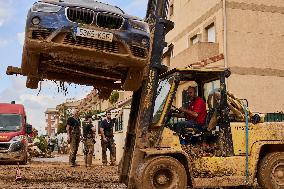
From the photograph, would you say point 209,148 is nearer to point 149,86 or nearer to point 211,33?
point 149,86

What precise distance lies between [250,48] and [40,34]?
17.2 metres

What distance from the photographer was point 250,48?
22.1 meters

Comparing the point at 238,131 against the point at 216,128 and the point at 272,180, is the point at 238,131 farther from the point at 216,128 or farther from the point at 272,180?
the point at 272,180

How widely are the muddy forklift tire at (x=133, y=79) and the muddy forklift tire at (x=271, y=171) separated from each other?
8.84ft

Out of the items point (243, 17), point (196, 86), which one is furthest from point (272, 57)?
point (196, 86)

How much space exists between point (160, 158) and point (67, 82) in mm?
2451

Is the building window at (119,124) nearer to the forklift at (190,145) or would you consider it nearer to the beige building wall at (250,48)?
the beige building wall at (250,48)

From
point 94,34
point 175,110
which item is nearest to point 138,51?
point 94,34

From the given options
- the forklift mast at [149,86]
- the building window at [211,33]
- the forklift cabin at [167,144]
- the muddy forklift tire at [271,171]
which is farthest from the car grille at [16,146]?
the building window at [211,33]

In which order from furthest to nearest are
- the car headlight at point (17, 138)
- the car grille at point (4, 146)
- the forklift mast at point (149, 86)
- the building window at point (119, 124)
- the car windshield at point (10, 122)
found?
the building window at point (119, 124)
the car windshield at point (10, 122)
the car headlight at point (17, 138)
the car grille at point (4, 146)
the forklift mast at point (149, 86)

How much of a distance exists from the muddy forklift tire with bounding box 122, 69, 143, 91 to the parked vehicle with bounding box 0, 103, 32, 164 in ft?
33.9

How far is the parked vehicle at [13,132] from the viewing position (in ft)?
53.5

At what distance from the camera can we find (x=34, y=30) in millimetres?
6523

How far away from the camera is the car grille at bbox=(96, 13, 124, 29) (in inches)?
270
